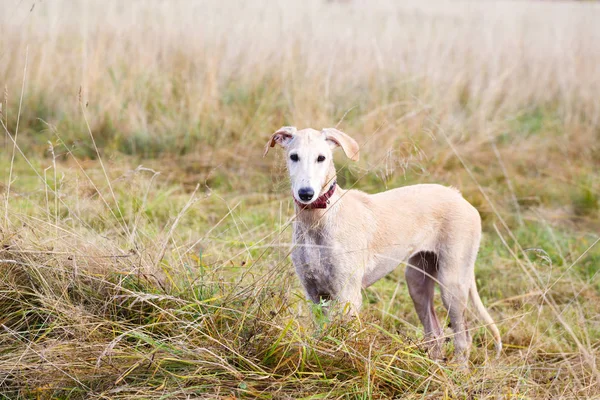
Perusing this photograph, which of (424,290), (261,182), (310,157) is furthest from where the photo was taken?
(261,182)

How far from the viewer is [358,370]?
300 centimetres

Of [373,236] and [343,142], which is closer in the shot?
[343,142]

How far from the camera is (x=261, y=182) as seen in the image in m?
6.51

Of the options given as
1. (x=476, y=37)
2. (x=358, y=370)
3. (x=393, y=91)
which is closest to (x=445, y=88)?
(x=393, y=91)

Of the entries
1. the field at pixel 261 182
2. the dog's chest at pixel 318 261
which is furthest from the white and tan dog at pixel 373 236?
the field at pixel 261 182

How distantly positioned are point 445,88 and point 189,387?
587 centimetres

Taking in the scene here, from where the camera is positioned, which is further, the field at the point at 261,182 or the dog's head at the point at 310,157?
the dog's head at the point at 310,157

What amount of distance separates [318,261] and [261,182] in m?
2.94

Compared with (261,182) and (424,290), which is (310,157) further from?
(261,182)

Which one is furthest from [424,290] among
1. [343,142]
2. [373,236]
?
[343,142]

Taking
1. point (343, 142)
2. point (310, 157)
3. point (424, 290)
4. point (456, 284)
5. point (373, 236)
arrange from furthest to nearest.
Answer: point (424, 290) < point (456, 284) < point (373, 236) < point (343, 142) < point (310, 157)

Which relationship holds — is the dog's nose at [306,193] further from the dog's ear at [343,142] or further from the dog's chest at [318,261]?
the dog's ear at [343,142]

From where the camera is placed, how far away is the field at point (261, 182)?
303cm

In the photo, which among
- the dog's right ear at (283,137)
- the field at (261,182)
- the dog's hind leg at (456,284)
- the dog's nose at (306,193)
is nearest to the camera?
the field at (261,182)
